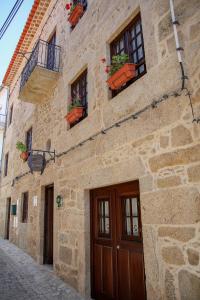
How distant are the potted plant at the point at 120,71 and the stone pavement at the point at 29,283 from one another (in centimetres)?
393

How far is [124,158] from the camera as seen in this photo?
369 cm

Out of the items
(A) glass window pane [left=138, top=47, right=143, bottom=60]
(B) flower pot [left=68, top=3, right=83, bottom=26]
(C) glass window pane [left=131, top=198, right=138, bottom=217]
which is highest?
(B) flower pot [left=68, top=3, right=83, bottom=26]

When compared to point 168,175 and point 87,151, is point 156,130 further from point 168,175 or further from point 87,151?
point 87,151

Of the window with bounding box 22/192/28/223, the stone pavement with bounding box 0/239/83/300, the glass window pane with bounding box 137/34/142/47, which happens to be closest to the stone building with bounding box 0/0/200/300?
the glass window pane with bounding box 137/34/142/47

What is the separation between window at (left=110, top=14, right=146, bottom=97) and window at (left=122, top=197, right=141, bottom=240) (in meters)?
2.02

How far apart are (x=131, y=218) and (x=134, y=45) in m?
3.02

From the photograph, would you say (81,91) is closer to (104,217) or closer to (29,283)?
(104,217)

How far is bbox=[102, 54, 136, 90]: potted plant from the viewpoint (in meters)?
3.66

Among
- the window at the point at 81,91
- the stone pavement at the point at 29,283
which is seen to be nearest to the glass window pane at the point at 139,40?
the window at the point at 81,91

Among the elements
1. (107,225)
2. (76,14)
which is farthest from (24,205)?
(76,14)

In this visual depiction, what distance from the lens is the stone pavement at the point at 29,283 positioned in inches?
169

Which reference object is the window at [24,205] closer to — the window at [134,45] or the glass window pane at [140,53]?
the window at [134,45]

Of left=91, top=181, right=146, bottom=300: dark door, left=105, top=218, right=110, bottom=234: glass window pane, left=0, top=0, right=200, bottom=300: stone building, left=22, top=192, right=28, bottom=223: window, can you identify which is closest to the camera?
left=0, top=0, right=200, bottom=300: stone building

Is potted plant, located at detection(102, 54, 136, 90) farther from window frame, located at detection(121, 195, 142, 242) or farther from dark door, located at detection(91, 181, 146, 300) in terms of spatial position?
window frame, located at detection(121, 195, 142, 242)
